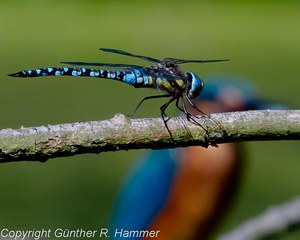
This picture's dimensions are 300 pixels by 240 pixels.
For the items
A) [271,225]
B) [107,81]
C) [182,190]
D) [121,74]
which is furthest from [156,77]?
[107,81]

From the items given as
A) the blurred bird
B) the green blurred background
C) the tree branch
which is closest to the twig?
the tree branch

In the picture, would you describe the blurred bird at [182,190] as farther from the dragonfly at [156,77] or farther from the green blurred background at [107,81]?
the dragonfly at [156,77]

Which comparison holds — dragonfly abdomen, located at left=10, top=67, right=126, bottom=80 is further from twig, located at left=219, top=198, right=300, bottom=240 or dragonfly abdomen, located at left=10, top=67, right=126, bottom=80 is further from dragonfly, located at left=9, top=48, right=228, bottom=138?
twig, located at left=219, top=198, right=300, bottom=240

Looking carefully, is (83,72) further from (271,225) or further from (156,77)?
(271,225)

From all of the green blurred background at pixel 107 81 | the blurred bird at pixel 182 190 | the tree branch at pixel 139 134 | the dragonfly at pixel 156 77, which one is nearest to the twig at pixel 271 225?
the dragonfly at pixel 156 77

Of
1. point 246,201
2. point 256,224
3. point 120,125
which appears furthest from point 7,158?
point 246,201

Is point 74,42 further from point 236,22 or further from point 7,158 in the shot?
point 7,158
